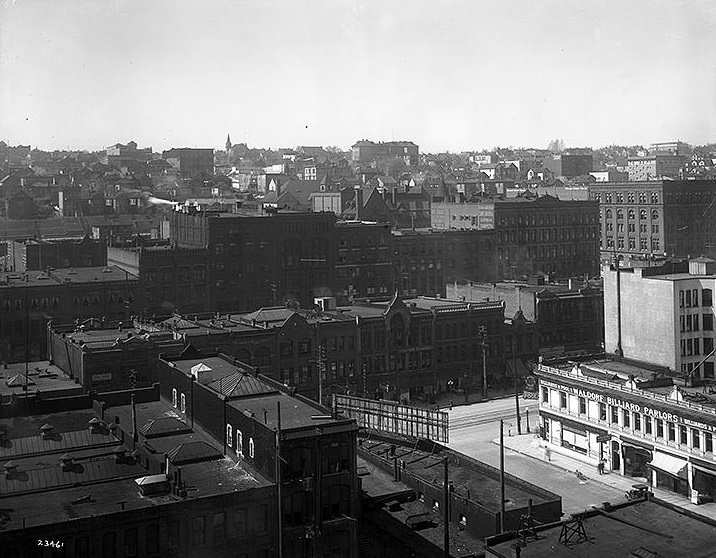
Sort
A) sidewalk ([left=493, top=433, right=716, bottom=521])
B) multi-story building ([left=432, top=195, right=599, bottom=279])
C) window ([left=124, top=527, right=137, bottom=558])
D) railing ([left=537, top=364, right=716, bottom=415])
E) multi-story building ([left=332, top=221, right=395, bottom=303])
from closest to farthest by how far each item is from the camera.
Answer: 1. window ([left=124, top=527, right=137, bottom=558])
2. sidewalk ([left=493, top=433, right=716, bottom=521])
3. railing ([left=537, top=364, right=716, bottom=415])
4. multi-story building ([left=332, top=221, right=395, bottom=303])
5. multi-story building ([left=432, top=195, right=599, bottom=279])

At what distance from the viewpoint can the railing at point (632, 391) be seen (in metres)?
41.2

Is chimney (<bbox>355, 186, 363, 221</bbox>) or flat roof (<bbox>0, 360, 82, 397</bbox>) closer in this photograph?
flat roof (<bbox>0, 360, 82, 397</bbox>)

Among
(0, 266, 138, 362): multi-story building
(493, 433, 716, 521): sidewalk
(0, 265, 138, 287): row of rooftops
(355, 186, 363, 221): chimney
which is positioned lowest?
(493, 433, 716, 521): sidewalk

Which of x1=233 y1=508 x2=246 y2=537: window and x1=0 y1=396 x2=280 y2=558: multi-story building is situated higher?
x1=0 y1=396 x2=280 y2=558: multi-story building

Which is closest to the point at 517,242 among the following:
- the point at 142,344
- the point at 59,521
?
the point at 142,344

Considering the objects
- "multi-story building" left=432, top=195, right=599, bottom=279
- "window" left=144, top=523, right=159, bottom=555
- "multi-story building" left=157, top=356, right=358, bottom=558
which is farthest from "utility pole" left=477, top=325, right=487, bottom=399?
"window" left=144, top=523, right=159, bottom=555

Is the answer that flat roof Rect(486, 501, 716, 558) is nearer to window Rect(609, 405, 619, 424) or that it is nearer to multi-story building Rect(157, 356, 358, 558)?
multi-story building Rect(157, 356, 358, 558)

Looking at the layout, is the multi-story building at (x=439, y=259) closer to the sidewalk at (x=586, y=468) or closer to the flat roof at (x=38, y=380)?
the sidewalk at (x=586, y=468)

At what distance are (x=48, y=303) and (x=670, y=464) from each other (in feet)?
136

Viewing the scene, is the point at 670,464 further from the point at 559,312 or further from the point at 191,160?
the point at 191,160

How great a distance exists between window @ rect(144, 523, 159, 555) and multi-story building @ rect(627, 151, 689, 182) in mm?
131886

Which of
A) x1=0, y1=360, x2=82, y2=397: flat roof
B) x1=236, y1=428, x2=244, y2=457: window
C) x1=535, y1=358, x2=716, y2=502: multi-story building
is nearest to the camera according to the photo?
x1=236, y1=428, x2=244, y2=457: window

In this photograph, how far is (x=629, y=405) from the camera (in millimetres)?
44750

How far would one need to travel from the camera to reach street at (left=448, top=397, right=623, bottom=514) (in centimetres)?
4194
